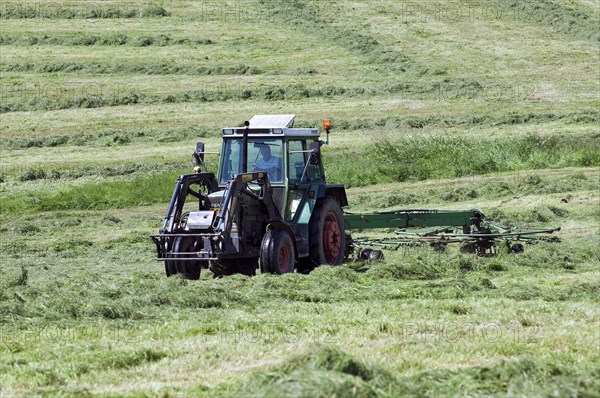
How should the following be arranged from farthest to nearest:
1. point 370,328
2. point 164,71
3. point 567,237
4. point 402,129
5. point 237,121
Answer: point 164,71 → point 237,121 → point 402,129 → point 567,237 → point 370,328

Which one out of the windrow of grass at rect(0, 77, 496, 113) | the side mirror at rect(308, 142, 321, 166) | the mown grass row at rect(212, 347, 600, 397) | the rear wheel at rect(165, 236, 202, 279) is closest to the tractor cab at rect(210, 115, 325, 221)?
the side mirror at rect(308, 142, 321, 166)

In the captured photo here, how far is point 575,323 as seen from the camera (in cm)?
941

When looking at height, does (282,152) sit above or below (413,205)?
above

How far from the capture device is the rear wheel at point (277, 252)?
44.5 feet

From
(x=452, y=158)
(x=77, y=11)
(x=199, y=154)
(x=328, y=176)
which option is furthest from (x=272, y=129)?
(x=77, y=11)

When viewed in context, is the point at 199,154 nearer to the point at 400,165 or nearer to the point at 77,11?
the point at 400,165

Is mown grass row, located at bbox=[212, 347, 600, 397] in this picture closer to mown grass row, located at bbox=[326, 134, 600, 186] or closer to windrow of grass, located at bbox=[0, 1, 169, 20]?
mown grass row, located at bbox=[326, 134, 600, 186]

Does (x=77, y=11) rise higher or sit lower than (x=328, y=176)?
higher

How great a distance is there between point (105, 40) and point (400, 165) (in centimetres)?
2167

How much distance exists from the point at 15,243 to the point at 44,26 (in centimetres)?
3072

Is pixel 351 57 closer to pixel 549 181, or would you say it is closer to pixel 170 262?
pixel 549 181

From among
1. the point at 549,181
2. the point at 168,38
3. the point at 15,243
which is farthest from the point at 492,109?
the point at 15,243

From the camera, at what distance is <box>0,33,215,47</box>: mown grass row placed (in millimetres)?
45219

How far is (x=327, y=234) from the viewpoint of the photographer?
1517 centimetres
